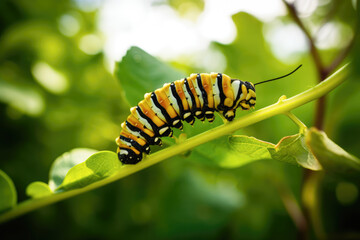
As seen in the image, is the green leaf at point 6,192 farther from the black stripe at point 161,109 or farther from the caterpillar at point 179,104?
the black stripe at point 161,109

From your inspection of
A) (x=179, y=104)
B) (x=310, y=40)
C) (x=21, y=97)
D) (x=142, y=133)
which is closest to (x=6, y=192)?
(x=142, y=133)

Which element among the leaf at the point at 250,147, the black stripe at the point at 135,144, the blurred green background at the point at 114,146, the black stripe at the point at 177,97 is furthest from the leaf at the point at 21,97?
the leaf at the point at 250,147

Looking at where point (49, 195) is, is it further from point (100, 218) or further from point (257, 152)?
point (100, 218)

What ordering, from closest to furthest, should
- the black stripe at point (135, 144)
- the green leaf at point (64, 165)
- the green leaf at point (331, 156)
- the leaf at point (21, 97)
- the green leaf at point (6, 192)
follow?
1. the green leaf at point (331, 156)
2. the green leaf at point (6, 192)
3. the green leaf at point (64, 165)
4. the black stripe at point (135, 144)
5. the leaf at point (21, 97)

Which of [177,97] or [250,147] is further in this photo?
[177,97]

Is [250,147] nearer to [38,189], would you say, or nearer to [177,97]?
[177,97]

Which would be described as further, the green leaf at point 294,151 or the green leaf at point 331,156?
the green leaf at point 294,151

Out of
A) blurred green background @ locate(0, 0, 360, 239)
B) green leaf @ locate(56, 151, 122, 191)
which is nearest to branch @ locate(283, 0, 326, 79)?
blurred green background @ locate(0, 0, 360, 239)
